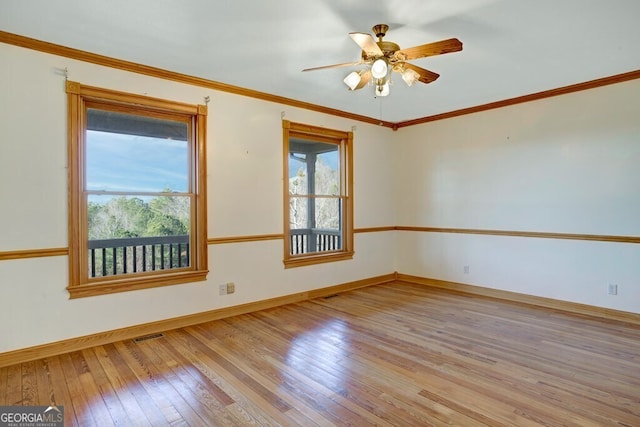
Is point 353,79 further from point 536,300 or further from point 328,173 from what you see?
point 536,300

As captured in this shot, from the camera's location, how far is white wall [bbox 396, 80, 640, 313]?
12.5 ft

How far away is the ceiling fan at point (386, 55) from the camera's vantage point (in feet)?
7.93

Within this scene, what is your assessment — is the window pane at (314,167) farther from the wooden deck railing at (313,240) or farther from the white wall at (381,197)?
the wooden deck railing at (313,240)

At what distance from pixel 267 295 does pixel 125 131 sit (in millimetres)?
2369

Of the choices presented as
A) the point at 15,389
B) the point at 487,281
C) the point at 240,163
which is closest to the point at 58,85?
the point at 240,163

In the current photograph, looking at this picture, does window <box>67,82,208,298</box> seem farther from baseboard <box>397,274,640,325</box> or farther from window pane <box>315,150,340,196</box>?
baseboard <box>397,274,640,325</box>

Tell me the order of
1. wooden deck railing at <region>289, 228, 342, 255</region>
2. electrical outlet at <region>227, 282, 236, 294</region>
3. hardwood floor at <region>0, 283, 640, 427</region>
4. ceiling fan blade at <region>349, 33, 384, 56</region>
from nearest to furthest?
hardwood floor at <region>0, 283, 640, 427</region> < ceiling fan blade at <region>349, 33, 384, 56</region> < electrical outlet at <region>227, 282, 236, 294</region> < wooden deck railing at <region>289, 228, 342, 255</region>

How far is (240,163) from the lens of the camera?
13.4ft

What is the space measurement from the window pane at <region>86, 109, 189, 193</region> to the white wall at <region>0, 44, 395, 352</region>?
0.27m

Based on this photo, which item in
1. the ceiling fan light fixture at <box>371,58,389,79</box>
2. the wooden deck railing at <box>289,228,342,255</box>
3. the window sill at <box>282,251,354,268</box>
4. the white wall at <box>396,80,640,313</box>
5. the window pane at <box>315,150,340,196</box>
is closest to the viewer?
the ceiling fan light fixture at <box>371,58,389,79</box>

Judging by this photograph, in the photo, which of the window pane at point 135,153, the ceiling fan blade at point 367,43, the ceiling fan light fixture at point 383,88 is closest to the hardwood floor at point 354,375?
the window pane at point 135,153

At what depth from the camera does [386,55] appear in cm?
274

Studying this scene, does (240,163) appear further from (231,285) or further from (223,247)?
(231,285)

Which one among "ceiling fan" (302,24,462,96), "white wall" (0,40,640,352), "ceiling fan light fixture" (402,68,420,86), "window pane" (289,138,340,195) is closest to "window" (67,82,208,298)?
"white wall" (0,40,640,352)
